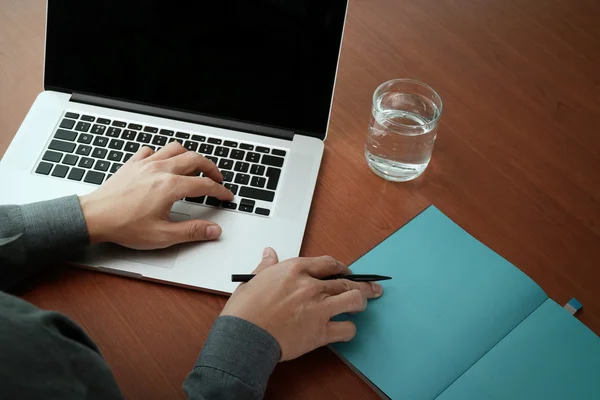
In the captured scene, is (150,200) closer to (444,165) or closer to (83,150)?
(83,150)

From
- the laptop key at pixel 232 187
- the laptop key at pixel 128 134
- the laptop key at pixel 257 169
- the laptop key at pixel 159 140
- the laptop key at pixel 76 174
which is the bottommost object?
the laptop key at pixel 76 174

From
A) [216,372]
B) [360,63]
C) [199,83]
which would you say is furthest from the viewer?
[360,63]

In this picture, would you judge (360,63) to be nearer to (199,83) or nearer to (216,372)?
(199,83)

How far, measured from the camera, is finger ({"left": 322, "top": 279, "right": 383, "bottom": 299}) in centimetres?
81

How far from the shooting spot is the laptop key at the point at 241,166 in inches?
37.3

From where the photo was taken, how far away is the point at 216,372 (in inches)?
28.4

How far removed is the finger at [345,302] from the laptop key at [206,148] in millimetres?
321

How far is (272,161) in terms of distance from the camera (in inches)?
37.7

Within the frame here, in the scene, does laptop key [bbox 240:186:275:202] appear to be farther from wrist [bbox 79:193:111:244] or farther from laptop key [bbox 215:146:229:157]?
wrist [bbox 79:193:111:244]

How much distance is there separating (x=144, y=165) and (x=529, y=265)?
581mm

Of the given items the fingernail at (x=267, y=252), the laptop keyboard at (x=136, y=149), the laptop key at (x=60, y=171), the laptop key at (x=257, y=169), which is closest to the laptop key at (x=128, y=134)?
the laptop keyboard at (x=136, y=149)

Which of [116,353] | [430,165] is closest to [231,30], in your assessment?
[430,165]

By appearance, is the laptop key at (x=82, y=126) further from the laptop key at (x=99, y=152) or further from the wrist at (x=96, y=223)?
the wrist at (x=96, y=223)

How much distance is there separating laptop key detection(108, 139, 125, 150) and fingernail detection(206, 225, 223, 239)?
0.23m
